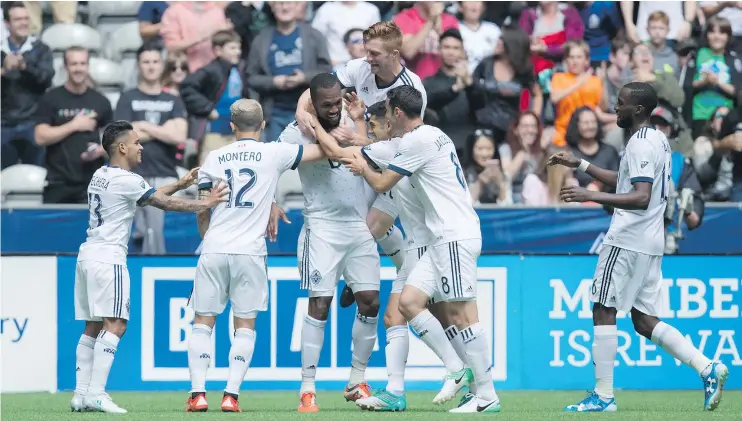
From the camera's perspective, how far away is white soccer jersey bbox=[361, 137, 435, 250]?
873 cm

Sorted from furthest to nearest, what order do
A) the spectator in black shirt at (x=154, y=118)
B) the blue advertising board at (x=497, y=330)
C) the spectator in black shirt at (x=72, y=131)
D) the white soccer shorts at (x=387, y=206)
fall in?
the spectator in black shirt at (x=154, y=118), the spectator in black shirt at (x=72, y=131), the blue advertising board at (x=497, y=330), the white soccer shorts at (x=387, y=206)

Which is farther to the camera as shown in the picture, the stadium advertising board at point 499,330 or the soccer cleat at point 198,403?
the stadium advertising board at point 499,330

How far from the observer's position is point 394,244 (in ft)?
33.0

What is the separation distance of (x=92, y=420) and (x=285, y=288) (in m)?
3.47

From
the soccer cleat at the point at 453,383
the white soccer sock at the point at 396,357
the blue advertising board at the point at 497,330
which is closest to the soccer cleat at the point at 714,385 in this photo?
the soccer cleat at the point at 453,383

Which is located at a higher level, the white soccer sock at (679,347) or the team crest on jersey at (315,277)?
the team crest on jersey at (315,277)

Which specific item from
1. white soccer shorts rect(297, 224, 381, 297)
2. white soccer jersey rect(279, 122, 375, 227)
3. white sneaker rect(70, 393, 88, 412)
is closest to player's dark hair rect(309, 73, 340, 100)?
white soccer jersey rect(279, 122, 375, 227)

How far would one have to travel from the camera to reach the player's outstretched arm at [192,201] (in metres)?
8.66

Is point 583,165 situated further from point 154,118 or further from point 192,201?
point 154,118

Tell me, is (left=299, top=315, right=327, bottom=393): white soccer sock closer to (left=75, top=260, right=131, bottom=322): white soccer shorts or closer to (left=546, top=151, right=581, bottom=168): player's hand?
(left=75, top=260, right=131, bottom=322): white soccer shorts

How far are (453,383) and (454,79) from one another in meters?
5.64

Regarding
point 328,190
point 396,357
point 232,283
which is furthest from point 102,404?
point 328,190

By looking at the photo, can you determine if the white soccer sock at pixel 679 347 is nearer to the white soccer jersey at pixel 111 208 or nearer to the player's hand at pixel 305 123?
the player's hand at pixel 305 123

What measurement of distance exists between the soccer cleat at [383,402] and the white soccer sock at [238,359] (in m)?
0.83
